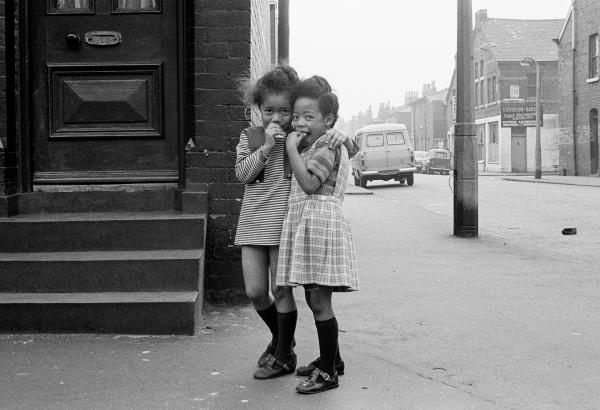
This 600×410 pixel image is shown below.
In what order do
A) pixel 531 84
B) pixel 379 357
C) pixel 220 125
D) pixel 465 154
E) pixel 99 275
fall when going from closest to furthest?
1. pixel 379 357
2. pixel 99 275
3. pixel 220 125
4. pixel 465 154
5. pixel 531 84

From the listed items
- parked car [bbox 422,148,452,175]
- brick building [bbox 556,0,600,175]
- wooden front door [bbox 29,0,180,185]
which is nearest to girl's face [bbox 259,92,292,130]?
wooden front door [bbox 29,0,180,185]

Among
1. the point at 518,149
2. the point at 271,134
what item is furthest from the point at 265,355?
the point at 518,149

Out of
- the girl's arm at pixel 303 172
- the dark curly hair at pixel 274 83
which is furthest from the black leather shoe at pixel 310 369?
the dark curly hair at pixel 274 83

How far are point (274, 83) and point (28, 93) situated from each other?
2674 millimetres

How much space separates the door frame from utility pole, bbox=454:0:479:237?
6.13 metres

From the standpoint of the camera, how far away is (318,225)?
12.5ft

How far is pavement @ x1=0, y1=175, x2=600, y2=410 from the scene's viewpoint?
12.0 feet

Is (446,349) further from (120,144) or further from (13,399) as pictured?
(120,144)

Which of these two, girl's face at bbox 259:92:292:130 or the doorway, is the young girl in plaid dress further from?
the doorway

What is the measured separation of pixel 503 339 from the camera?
4.88 meters

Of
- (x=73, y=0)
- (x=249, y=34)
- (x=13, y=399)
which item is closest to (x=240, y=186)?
(x=249, y=34)

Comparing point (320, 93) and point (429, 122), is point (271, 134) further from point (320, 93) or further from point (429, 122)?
point (429, 122)

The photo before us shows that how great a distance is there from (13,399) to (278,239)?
1514 millimetres

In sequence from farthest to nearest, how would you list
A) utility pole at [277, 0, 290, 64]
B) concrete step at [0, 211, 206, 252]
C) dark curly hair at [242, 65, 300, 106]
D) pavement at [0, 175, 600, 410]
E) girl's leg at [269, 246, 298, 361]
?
utility pole at [277, 0, 290, 64], concrete step at [0, 211, 206, 252], girl's leg at [269, 246, 298, 361], dark curly hair at [242, 65, 300, 106], pavement at [0, 175, 600, 410]
